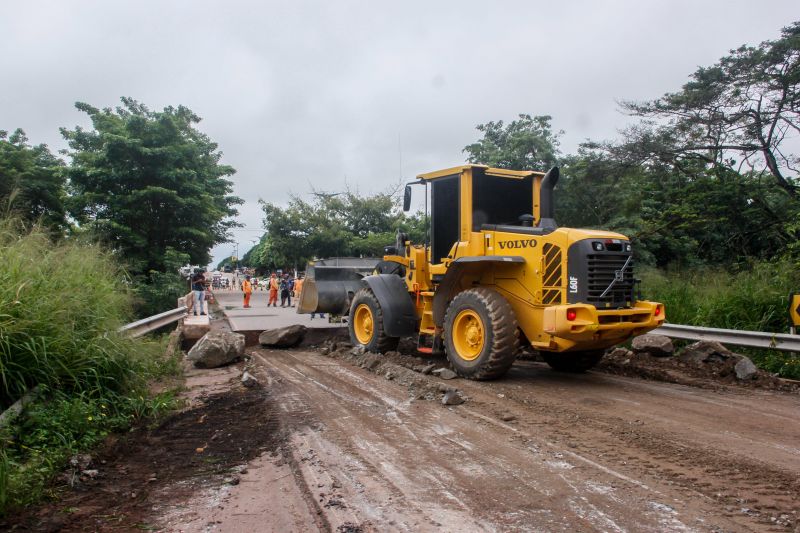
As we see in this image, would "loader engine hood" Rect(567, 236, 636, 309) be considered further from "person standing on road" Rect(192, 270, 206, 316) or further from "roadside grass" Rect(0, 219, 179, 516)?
"person standing on road" Rect(192, 270, 206, 316)

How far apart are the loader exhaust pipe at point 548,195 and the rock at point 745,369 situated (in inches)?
120

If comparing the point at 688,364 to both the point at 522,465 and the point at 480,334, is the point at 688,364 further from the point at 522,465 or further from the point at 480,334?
the point at 522,465

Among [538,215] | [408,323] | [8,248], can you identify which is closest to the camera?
[8,248]

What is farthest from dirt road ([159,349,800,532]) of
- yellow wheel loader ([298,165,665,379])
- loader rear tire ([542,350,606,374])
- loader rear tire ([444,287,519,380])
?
loader rear tire ([542,350,606,374])

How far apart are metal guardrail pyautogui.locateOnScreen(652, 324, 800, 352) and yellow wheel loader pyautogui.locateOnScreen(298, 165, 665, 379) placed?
6.01 ft

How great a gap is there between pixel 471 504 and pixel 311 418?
2.49 meters

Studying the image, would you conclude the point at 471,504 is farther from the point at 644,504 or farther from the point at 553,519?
the point at 644,504

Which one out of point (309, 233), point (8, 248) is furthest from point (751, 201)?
point (309, 233)

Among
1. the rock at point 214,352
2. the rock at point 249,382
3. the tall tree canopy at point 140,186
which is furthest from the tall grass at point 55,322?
the tall tree canopy at point 140,186

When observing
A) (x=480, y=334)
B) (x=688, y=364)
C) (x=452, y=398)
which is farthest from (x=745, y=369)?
(x=452, y=398)

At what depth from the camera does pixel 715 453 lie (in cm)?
459

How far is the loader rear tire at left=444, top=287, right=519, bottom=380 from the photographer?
283 inches

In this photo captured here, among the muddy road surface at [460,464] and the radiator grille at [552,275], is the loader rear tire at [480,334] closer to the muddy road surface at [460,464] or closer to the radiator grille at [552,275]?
the muddy road surface at [460,464]

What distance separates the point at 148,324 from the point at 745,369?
8.57 metres
